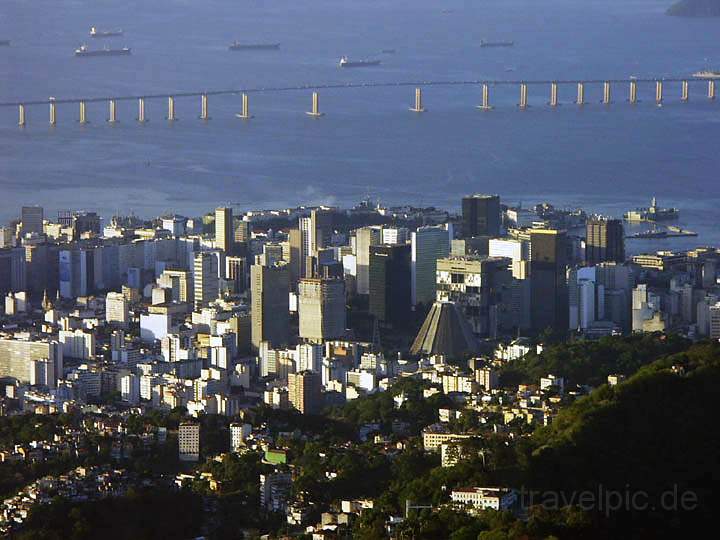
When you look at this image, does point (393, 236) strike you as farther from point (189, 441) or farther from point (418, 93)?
point (418, 93)

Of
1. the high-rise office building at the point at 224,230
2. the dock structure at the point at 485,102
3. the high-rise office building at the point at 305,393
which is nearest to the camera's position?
the high-rise office building at the point at 305,393

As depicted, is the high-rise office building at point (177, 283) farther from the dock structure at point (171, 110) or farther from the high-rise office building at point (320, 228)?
the dock structure at point (171, 110)

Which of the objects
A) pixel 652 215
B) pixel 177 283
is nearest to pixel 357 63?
pixel 652 215

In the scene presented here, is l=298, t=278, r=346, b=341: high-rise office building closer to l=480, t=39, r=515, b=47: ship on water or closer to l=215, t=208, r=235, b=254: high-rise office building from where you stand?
l=215, t=208, r=235, b=254: high-rise office building

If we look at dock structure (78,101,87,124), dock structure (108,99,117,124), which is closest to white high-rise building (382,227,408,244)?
dock structure (108,99,117,124)

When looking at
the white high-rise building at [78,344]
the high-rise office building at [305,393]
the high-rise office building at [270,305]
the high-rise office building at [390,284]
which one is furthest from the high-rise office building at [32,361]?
the high-rise office building at [390,284]
